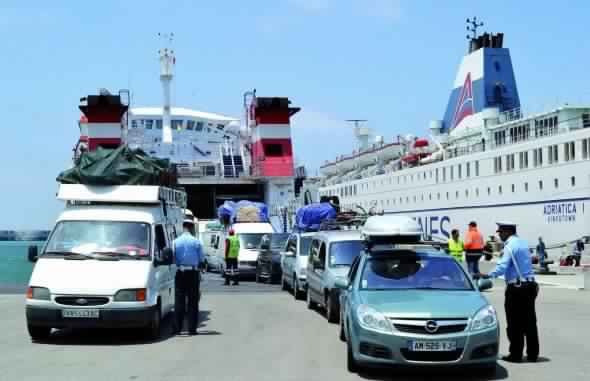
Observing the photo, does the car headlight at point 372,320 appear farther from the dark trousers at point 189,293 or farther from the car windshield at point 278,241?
the car windshield at point 278,241

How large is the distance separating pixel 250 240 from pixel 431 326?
21.0m

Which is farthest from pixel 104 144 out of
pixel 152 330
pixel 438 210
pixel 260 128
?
pixel 152 330

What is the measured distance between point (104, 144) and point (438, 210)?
20.9 m

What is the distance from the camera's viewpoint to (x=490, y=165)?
43.0 meters

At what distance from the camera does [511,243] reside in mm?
9266

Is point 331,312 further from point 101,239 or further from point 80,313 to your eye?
point 80,313

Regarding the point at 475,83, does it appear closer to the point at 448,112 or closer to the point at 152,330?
the point at 448,112

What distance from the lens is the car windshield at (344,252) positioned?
14.9 m

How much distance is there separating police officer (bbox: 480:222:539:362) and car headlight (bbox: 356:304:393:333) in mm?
1909

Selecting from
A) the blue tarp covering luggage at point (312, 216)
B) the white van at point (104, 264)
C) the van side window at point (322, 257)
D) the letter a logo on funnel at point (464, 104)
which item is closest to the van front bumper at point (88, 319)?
the white van at point (104, 264)

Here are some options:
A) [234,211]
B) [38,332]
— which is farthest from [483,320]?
[234,211]

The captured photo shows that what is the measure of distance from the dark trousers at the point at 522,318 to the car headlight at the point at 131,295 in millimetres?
4948

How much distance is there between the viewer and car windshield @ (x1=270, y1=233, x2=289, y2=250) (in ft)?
84.1

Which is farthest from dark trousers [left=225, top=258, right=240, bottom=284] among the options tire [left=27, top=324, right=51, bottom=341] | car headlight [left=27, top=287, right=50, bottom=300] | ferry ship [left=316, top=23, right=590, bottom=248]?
car headlight [left=27, top=287, right=50, bottom=300]
